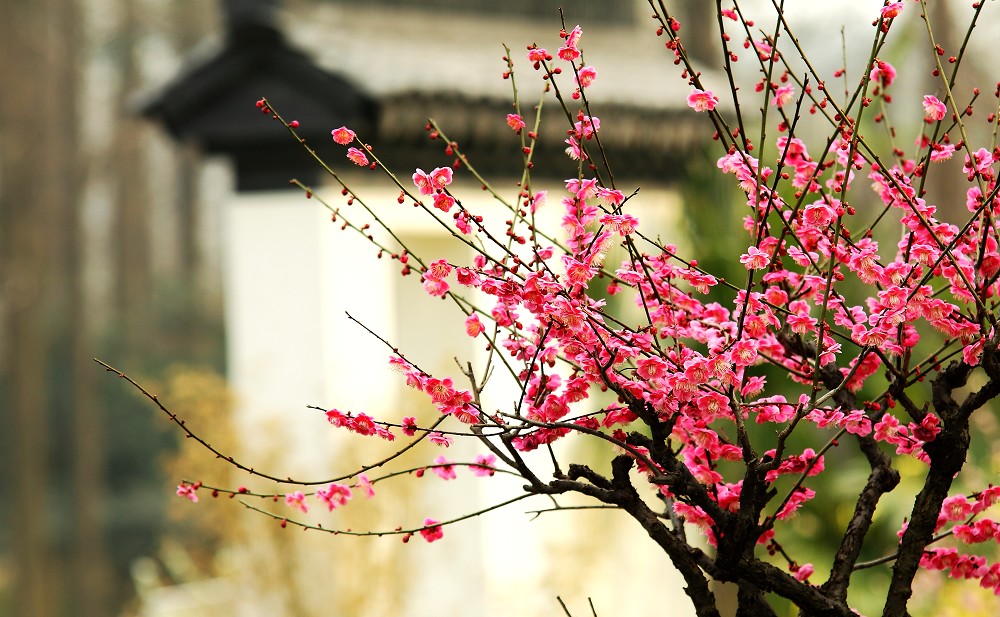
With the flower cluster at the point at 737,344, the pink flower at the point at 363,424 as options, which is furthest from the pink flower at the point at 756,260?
the pink flower at the point at 363,424

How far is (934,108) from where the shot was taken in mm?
1668

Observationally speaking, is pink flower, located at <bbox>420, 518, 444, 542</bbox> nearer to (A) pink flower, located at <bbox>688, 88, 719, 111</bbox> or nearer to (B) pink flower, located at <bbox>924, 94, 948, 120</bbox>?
(A) pink flower, located at <bbox>688, 88, 719, 111</bbox>

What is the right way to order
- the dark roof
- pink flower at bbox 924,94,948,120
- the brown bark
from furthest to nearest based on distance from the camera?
the brown bark
the dark roof
pink flower at bbox 924,94,948,120

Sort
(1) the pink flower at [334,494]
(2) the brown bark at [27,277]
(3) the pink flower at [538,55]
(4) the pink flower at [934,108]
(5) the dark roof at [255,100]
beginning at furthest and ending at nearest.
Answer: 1. (2) the brown bark at [27,277]
2. (5) the dark roof at [255,100]
3. (1) the pink flower at [334,494]
4. (4) the pink flower at [934,108]
5. (3) the pink flower at [538,55]

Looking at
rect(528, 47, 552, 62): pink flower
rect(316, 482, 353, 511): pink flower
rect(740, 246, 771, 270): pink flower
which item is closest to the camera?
rect(740, 246, 771, 270): pink flower

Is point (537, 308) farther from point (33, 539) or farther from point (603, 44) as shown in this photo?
point (33, 539)

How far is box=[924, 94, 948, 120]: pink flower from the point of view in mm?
1653

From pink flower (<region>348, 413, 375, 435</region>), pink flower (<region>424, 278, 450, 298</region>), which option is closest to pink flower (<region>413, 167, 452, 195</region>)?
pink flower (<region>424, 278, 450, 298</region>)

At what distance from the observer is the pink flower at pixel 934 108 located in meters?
1.65

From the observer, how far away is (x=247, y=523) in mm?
4488

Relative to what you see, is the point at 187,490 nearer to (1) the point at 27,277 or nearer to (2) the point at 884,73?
(2) the point at 884,73

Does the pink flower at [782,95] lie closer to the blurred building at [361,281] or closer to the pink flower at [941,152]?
the pink flower at [941,152]

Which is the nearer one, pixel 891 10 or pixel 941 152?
pixel 891 10

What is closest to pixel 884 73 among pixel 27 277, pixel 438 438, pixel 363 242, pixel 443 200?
pixel 443 200
